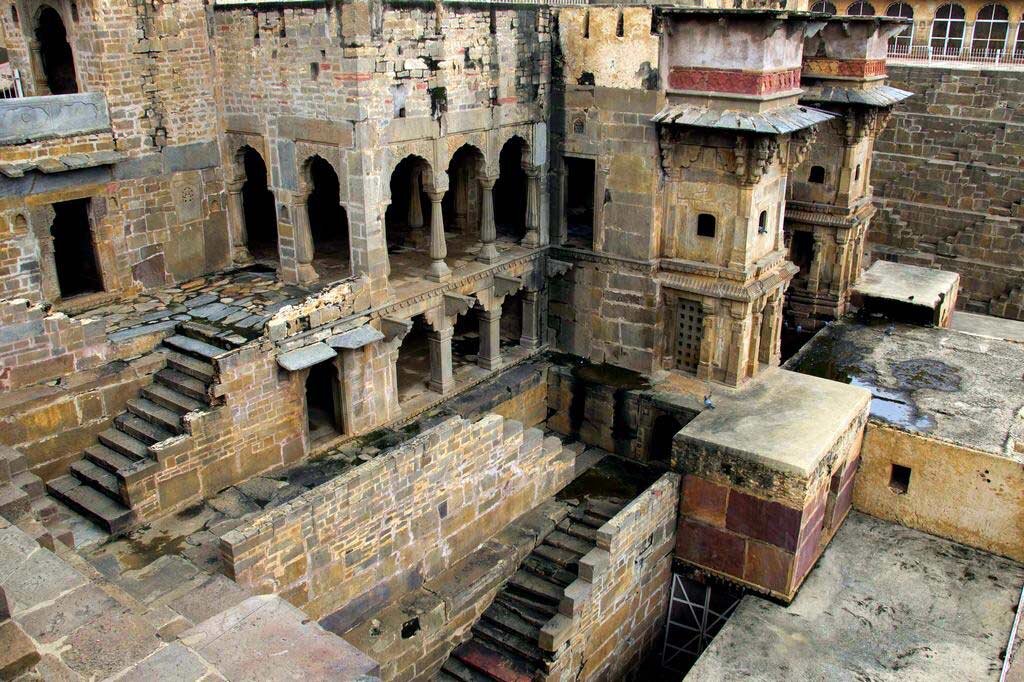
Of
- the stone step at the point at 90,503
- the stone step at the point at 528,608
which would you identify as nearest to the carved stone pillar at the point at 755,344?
the stone step at the point at 528,608

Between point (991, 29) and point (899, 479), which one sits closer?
point (899, 479)

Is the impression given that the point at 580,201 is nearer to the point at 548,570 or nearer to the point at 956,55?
the point at 548,570

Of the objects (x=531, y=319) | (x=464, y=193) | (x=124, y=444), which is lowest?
(x=531, y=319)

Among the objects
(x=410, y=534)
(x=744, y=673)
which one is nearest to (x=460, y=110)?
(x=410, y=534)

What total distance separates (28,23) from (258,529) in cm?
1041

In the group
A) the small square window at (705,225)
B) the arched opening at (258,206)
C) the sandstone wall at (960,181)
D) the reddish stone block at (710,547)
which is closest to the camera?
the reddish stone block at (710,547)

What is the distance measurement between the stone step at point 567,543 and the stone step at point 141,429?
19.8 feet

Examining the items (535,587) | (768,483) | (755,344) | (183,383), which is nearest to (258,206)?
(183,383)

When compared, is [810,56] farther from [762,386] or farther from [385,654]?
[385,654]

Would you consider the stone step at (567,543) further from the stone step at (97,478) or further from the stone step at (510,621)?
the stone step at (97,478)

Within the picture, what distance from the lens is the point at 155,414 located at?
12.7 meters

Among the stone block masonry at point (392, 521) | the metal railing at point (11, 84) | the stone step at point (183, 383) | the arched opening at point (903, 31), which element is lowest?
the stone block masonry at point (392, 521)

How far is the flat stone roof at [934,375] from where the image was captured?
1451 cm

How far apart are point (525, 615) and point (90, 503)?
631 cm
